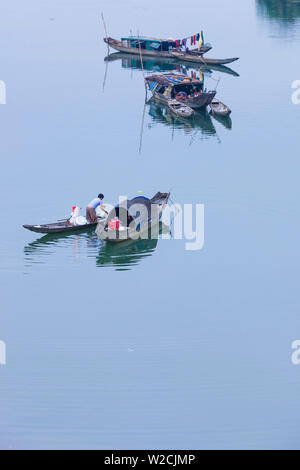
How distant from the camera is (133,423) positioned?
17891mm

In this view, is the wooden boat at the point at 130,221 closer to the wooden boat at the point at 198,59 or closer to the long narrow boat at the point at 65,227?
the long narrow boat at the point at 65,227

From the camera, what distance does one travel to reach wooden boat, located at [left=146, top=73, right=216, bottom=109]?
44.6 m

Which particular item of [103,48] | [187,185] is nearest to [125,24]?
[103,48]

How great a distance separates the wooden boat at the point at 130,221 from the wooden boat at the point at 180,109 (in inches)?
624

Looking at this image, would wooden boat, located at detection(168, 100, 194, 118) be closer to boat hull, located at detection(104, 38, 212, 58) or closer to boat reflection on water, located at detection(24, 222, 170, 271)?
boat hull, located at detection(104, 38, 212, 58)

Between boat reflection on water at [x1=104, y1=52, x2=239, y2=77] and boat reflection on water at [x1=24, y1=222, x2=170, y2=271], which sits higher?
boat reflection on water at [x1=104, y1=52, x2=239, y2=77]

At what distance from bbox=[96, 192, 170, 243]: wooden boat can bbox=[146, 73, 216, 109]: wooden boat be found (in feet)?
57.5

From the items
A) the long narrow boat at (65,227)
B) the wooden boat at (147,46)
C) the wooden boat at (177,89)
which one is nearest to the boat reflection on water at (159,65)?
the wooden boat at (147,46)

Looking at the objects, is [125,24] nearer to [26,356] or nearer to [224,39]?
[224,39]

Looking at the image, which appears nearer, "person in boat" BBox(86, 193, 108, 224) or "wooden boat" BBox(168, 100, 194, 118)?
"person in boat" BBox(86, 193, 108, 224)

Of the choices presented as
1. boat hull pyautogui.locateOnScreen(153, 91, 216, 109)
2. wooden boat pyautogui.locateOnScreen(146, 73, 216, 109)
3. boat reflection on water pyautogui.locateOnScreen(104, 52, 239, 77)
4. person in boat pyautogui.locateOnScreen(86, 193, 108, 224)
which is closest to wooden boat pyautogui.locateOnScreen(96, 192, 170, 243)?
person in boat pyautogui.locateOnScreen(86, 193, 108, 224)

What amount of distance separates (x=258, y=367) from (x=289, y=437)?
3.05 metres

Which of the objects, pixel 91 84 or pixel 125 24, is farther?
pixel 125 24

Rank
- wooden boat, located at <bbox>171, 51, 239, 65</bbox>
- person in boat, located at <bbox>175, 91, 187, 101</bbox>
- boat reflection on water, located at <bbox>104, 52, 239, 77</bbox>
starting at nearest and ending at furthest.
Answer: person in boat, located at <bbox>175, 91, 187, 101</bbox>
wooden boat, located at <bbox>171, 51, 239, 65</bbox>
boat reflection on water, located at <bbox>104, 52, 239, 77</bbox>
